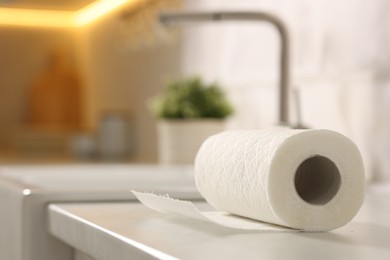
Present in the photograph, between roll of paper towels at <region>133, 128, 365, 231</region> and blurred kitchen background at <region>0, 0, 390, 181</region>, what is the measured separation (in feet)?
2.21

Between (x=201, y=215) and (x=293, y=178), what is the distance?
10cm

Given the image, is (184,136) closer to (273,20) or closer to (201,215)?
(273,20)

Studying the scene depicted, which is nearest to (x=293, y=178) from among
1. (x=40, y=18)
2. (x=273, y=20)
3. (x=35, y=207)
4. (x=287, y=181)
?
(x=287, y=181)

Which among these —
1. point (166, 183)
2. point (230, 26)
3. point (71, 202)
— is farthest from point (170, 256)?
point (230, 26)

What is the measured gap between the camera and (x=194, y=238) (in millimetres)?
703

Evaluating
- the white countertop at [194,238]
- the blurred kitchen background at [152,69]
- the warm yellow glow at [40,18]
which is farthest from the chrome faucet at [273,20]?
the warm yellow glow at [40,18]

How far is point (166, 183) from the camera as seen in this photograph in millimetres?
1575

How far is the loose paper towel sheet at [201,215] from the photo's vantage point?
739 millimetres

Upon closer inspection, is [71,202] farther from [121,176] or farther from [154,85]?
[154,85]

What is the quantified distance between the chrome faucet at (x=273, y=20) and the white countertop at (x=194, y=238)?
0.66 m

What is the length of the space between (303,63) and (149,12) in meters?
1.07

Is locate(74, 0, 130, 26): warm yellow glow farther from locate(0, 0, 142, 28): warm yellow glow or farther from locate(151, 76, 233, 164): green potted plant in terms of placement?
locate(151, 76, 233, 164): green potted plant

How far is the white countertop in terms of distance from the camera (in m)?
0.63

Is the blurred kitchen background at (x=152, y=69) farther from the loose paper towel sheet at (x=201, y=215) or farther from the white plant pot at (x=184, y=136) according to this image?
the loose paper towel sheet at (x=201, y=215)
